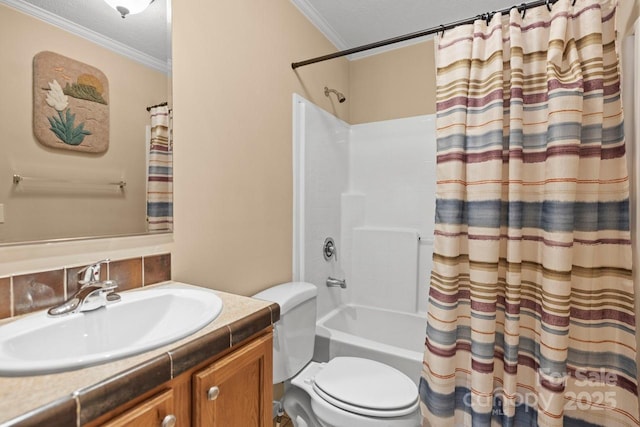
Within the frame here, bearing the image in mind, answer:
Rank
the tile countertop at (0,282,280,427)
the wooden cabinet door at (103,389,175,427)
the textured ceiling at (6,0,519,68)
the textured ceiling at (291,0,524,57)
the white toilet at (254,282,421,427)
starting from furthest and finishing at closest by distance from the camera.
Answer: the textured ceiling at (291,0,524,57), the white toilet at (254,282,421,427), the textured ceiling at (6,0,519,68), the wooden cabinet door at (103,389,175,427), the tile countertop at (0,282,280,427)

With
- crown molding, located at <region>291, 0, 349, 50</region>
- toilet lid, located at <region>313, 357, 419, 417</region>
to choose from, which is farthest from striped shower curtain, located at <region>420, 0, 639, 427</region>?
crown molding, located at <region>291, 0, 349, 50</region>

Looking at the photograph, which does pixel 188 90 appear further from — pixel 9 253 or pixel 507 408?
pixel 507 408

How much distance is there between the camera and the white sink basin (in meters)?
0.57

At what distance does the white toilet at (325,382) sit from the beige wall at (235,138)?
0.25 meters

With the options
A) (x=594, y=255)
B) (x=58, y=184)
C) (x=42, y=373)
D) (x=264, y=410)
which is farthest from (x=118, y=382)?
(x=594, y=255)

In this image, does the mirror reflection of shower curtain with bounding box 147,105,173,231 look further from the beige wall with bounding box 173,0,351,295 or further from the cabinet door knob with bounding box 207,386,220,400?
the cabinet door knob with bounding box 207,386,220,400

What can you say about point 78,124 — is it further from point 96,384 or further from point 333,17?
point 333,17

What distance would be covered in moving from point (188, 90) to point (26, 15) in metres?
0.48

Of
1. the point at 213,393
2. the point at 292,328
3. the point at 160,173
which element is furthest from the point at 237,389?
the point at 160,173

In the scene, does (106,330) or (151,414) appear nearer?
(151,414)

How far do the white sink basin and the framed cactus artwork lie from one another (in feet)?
1.62

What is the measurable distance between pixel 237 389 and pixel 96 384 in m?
0.38

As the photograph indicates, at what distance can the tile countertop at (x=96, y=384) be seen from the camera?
449 mm

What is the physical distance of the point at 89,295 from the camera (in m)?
0.83
